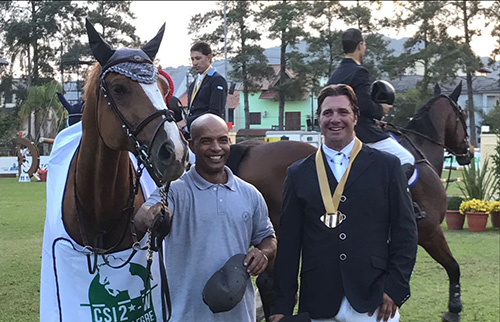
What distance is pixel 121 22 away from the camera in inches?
1743

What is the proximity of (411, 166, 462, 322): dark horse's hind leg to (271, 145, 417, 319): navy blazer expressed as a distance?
130 inches

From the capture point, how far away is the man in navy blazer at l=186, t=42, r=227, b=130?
5.64 meters

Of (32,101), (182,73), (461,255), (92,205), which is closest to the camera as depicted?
(92,205)

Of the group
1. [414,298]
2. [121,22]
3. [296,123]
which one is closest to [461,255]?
[414,298]

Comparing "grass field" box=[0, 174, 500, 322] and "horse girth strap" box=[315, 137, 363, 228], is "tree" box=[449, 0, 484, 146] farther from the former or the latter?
"horse girth strap" box=[315, 137, 363, 228]

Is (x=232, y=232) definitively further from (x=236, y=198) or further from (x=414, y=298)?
(x=414, y=298)

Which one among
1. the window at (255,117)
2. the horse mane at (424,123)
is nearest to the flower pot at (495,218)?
the horse mane at (424,123)

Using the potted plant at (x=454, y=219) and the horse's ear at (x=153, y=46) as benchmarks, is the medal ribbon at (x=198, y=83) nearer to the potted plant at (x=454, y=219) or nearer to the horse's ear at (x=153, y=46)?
the horse's ear at (x=153, y=46)

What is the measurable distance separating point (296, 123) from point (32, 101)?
26738 mm

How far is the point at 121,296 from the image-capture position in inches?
139

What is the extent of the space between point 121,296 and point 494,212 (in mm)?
10814

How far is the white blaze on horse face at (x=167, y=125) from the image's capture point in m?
2.78

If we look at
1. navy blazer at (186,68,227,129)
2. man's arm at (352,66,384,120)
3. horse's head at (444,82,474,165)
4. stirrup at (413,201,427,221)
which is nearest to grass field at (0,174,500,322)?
stirrup at (413,201,427,221)

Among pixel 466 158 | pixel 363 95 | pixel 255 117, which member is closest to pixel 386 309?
pixel 363 95
